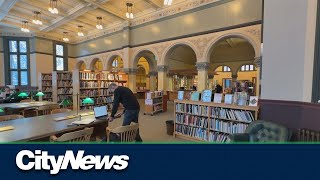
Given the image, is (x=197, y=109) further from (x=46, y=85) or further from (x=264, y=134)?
(x=46, y=85)

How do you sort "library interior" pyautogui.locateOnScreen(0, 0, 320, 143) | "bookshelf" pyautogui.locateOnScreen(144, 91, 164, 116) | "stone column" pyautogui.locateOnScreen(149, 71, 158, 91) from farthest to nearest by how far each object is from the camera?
1. "stone column" pyautogui.locateOnScreen(149, 71, 158, 91)
2. "bookshelf" pyautogui.locateOnScreen(144, 91, 164, 116)
3. "library interior" pyautogui.locateOnScreen(0, 0, 320, 143)

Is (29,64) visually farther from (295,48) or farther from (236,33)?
(295,48)

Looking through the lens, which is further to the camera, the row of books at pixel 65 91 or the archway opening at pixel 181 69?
the archway opening at pixel 181 69

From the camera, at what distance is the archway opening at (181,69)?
50.8 feet

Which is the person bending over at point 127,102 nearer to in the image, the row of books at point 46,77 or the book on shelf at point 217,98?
the book on shelf at point 217,98

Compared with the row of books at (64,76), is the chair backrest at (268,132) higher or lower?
lower

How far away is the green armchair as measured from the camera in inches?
119

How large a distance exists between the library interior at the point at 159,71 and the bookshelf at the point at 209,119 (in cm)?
3

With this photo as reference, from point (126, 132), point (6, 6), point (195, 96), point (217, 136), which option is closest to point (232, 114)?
point (217, 136)

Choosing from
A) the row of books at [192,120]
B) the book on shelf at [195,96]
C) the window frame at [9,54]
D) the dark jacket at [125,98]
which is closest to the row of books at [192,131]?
the row of books at [192,120]

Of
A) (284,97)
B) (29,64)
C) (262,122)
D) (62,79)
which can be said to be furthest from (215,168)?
(29,64)

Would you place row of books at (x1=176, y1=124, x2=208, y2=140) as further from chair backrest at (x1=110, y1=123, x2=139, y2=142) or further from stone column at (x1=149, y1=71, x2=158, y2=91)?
stone column at (x1=149, y1=71, x2=158, y2=91)

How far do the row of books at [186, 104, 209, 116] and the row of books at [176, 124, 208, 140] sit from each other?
43 cm

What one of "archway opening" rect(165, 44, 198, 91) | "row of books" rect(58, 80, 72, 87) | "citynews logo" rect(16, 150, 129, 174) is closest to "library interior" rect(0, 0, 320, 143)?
"row of books" rect(58, 80, 72, 87)
